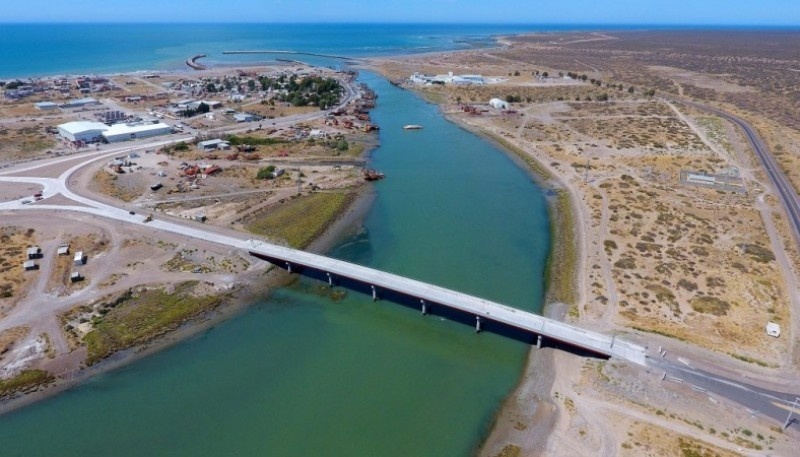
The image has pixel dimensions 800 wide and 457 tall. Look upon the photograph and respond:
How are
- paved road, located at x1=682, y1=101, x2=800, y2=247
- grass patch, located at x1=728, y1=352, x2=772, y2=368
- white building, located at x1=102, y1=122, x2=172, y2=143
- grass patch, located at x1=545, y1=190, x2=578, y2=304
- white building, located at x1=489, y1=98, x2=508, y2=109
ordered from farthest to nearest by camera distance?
white building, located at x1=489, y1=98, x2=508, y2=109, white building, located at x1=102, y1=122, x2=172, y2=143, paved road, located at x1=682, y1=101, x2=800, y2=247, grass patch, located at x1=545, y1=190, x2=578, y2=304, grass patch, located at x1=728, y1=352, x2=772, y2=368

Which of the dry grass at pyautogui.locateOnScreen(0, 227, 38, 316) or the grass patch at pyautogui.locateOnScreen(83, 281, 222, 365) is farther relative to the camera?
the dry grass at pyautogui.locateOnScreen(0, 227, 38, 316)

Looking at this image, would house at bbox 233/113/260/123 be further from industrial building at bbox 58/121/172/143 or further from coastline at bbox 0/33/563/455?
coastline at bbox 0/33/563/455

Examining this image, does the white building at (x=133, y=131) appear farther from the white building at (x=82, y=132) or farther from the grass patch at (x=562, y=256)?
the grass patch at (x=562, y=256)

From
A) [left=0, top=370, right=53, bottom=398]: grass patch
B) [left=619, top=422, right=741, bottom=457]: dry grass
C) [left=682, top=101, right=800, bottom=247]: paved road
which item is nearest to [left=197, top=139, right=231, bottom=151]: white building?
[left=0, top=370, right=53, bottom=398]: grass patch

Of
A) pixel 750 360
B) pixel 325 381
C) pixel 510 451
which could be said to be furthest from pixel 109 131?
pixel 750 360

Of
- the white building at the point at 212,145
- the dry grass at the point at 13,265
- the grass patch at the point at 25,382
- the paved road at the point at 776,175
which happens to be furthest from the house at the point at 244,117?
the paved road at the point at 776,175

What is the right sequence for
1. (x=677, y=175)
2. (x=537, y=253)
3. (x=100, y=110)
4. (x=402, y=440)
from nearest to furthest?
(x=402, y=440) → (x=537, y=253) → (x=677, y=175) → (x=100, y=110)

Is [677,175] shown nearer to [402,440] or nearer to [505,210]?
[505,210]

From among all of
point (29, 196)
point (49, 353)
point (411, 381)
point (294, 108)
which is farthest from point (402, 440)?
point (294, 108)
